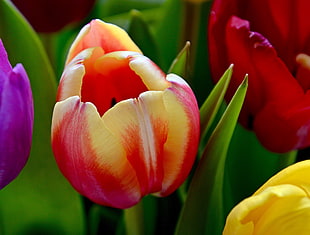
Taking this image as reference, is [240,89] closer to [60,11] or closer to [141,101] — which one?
[141,101]

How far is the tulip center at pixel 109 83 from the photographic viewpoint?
33 cm

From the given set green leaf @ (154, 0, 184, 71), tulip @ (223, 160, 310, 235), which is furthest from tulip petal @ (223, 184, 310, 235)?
green leaf @ (154, 0, 184, 71)

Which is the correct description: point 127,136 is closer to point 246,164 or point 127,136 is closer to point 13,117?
point 13,117

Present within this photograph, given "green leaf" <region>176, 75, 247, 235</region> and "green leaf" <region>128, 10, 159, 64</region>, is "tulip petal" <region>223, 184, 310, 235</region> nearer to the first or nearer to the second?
"green leaf" <region>176, 75, 247, 235</region>

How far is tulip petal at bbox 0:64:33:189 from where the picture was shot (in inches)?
10.7

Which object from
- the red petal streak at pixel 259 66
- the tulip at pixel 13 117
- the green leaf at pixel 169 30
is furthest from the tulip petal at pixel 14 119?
the green leaf at pixel 169 30

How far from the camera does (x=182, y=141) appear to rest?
302 millimetres

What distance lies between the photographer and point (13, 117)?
0.27 metres

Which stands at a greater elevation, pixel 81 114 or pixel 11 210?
pixel 81 114

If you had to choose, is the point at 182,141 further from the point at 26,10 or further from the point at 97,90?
the point at 26,10

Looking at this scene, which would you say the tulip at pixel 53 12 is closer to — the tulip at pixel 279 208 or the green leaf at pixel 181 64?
the green leaf at pixel 181 64

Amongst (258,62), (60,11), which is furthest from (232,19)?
(60,11)

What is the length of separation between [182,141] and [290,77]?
0.22 feet

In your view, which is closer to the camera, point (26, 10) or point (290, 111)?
point (290, 111)
